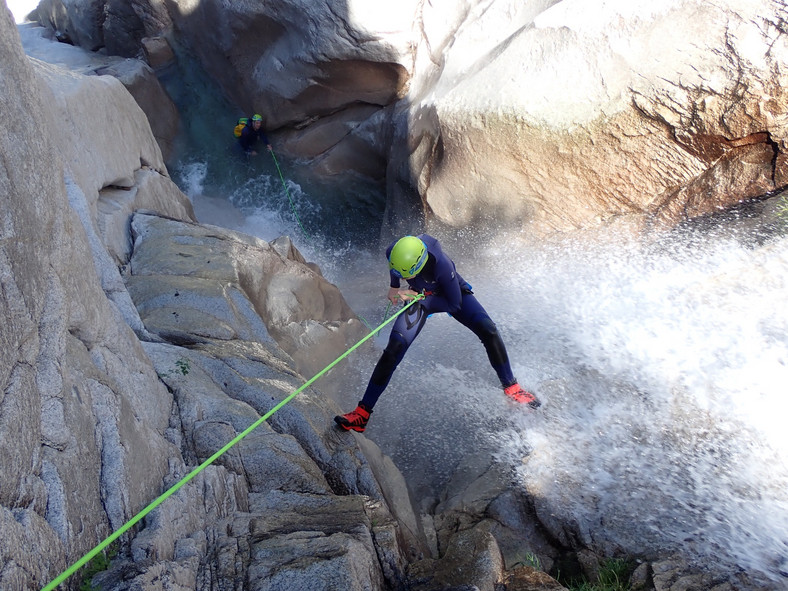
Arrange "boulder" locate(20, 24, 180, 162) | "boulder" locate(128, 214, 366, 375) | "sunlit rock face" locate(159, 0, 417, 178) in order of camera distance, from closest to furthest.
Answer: "boulder" locate(128, 214, 366, 375) → "sunlit rock face" locate(159, 0, 417, 178) → "boulder" locate(20, 24, 180, 162)

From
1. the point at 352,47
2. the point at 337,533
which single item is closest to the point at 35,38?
the point at 352,47

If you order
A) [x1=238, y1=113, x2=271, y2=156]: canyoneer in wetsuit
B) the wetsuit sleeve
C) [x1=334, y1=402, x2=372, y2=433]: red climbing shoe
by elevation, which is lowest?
[x1=238, y1=113, x2=271, y2=156]: canyoneer in wetsuit

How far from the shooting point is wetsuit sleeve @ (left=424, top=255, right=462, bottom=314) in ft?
14.0

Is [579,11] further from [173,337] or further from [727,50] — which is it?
[173,337]

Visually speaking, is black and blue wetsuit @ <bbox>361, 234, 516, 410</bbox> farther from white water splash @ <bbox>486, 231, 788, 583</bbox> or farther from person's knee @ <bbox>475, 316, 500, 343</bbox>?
white water splash @ <bbox>486, 231, 788, 583</bbox>

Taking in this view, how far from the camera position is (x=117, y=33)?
12.8 metres

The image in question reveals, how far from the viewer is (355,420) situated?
409 centimetres

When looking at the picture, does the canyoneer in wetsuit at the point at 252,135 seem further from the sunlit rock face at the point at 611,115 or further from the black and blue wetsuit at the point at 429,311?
the black and blue wetsuit at the point at 429,311

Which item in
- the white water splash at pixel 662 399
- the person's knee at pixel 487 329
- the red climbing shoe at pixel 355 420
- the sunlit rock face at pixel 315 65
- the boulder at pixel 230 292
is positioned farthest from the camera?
the sunlit rock face at pixel 315 65

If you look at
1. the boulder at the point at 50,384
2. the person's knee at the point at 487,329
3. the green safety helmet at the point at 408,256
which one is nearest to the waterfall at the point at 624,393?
the person's knee at the point at 487,329

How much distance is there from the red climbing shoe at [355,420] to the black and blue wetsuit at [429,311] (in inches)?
3.7

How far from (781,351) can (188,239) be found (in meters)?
5.19

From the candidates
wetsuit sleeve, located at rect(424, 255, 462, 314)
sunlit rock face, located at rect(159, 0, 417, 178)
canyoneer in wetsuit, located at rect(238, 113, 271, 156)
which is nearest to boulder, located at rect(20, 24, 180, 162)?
sunlit rock face, located at rect(159, 0, 417, 178)

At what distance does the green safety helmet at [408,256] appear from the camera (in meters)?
4.04
